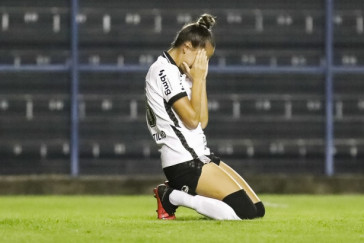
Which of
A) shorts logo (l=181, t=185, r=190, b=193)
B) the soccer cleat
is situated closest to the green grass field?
the soccer cleat

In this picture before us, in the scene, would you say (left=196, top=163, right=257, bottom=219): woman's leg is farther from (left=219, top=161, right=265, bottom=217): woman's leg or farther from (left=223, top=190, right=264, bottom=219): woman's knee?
(left=219, top=161, right=265, bottom=217): woman's leg

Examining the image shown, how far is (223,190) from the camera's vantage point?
781 centimetres

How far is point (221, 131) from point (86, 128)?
1.31 metres

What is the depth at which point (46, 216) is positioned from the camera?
858 centimetres

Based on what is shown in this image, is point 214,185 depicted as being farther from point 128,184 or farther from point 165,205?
point 128,184

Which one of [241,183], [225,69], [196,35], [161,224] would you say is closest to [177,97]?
[196,35]

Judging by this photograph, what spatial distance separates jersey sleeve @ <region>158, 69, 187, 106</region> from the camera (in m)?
7.79

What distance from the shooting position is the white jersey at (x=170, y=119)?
7.83 m

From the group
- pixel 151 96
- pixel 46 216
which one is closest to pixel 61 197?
pixel 46 216

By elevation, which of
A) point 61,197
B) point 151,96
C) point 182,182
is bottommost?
point 61,197

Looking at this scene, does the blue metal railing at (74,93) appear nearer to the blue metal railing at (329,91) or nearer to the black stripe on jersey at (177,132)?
the blue metal railing at (329,91)

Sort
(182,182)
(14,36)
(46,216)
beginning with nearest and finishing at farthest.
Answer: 1. (182,182)
2. (46,216)
3. (14,36)

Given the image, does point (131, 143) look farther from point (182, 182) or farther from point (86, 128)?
point (182, 182)

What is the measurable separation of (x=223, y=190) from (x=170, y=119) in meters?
0.56
